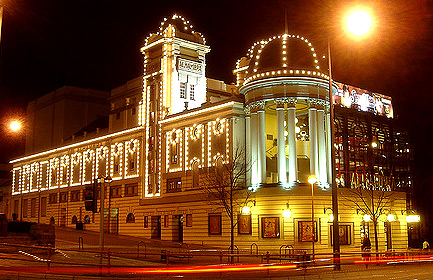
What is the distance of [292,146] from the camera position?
158 feet

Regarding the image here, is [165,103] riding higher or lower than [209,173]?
higher

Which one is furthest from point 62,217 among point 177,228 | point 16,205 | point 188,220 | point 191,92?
point 188,220

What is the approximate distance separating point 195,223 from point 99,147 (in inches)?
884

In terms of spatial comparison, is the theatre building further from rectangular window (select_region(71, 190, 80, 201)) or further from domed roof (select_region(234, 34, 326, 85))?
rectangular window (select_region(71, 190, 80, 201))

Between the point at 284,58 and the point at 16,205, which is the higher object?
the point at 284,58

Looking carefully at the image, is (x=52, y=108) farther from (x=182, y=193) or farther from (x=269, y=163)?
(x=269, y=163)

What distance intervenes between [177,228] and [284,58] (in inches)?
805

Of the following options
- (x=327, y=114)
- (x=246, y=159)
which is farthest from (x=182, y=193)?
(x=327, y=114)

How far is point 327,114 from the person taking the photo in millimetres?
51250

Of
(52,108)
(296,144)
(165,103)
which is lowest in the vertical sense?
(296,144)

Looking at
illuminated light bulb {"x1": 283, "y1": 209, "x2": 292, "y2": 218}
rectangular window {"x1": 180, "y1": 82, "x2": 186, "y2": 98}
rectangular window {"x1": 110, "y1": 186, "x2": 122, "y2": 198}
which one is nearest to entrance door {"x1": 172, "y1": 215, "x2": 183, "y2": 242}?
rectangular window {"x1": 110, "y1": 186, "x2": 122, "y2": 198}

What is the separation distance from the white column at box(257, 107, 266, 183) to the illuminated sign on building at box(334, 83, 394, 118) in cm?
1465

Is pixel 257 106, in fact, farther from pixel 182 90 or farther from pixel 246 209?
pixel 182 90

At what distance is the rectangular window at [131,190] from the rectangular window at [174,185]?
6.72m
